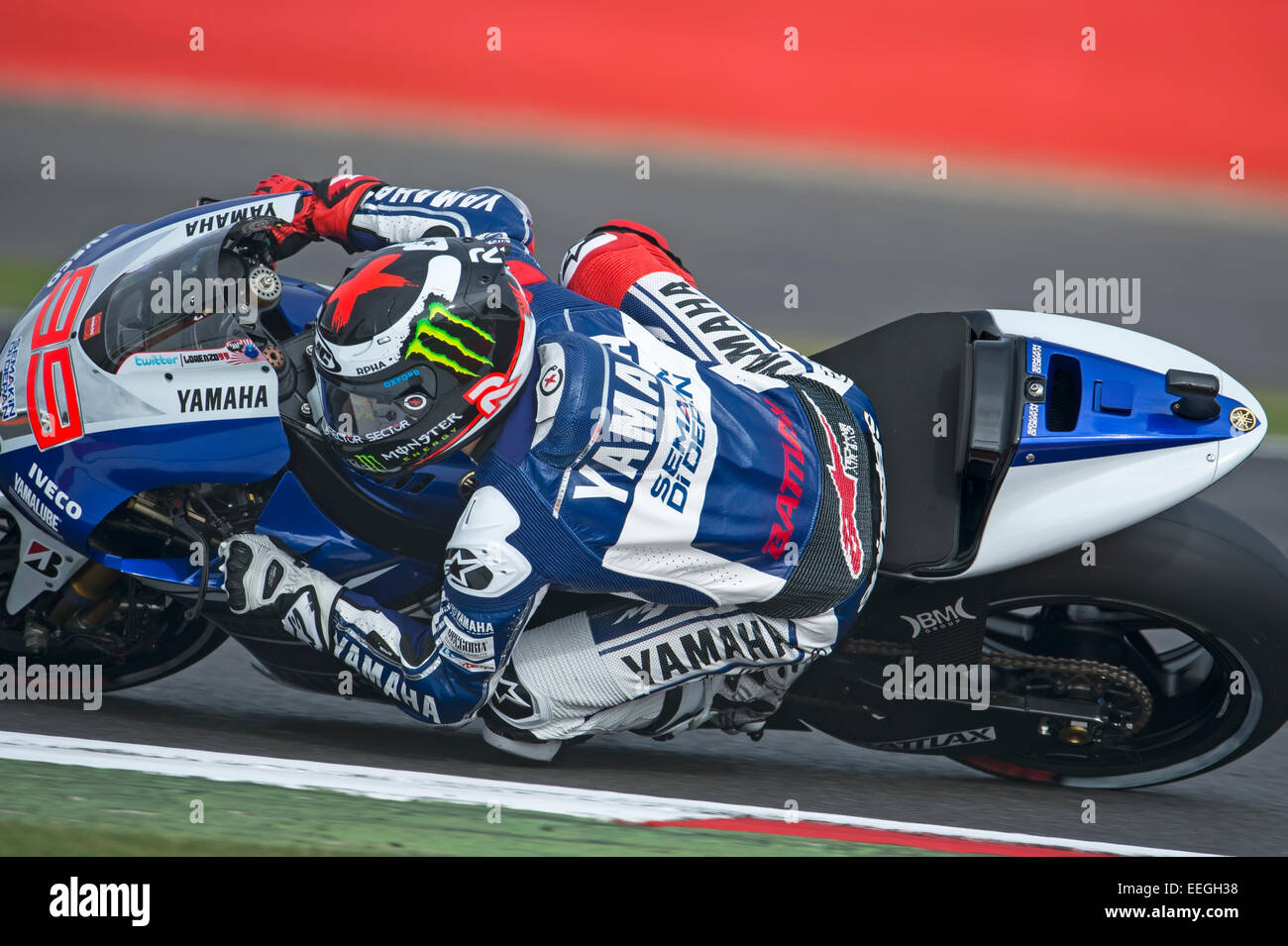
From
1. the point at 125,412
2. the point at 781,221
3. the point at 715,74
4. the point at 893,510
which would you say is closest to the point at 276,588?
the point at 125,412

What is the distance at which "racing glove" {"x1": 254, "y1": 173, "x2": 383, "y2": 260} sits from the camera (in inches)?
124

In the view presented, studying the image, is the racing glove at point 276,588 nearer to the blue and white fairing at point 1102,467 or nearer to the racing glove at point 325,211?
the racing glove at point 325,211

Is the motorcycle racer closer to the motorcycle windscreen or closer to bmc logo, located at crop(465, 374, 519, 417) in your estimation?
bmc logo, located at crop(465, 374, 519, 417)

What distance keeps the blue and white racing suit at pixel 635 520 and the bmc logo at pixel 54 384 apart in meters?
0.68

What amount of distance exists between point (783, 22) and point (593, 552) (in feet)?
15.2

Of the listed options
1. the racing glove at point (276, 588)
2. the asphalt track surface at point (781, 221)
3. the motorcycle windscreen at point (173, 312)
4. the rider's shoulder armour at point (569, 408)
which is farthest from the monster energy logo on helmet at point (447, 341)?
the asphalt track surface at point (781, 221)

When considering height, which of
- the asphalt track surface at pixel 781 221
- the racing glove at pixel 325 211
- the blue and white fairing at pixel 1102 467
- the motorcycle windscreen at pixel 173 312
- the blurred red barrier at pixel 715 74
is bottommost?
the blue and white fairing at pixel 1102 467

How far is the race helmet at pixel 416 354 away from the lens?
2.68m

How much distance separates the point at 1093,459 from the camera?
3.09m

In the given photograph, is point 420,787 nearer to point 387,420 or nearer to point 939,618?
point 387,420

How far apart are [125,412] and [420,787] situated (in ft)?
3.38

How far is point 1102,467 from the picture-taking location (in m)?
3.09

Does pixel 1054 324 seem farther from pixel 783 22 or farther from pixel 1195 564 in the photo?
pixel 783 22
